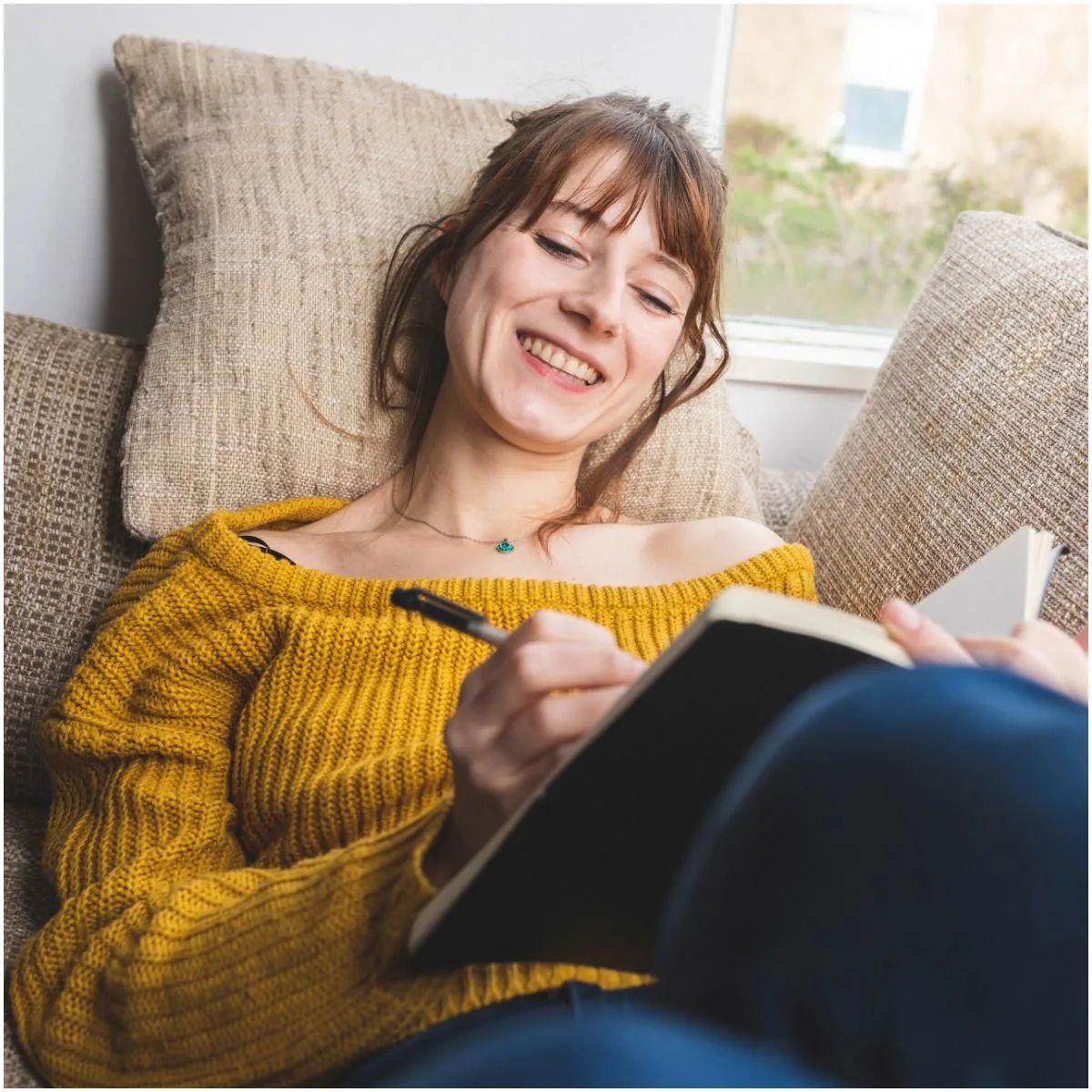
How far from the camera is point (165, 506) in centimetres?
124

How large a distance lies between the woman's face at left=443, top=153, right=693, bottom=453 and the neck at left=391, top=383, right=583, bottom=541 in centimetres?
5

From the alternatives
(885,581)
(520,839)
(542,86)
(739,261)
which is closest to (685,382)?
(885,581)

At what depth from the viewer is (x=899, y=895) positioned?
1.55 feet

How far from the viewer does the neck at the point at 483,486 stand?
126cm

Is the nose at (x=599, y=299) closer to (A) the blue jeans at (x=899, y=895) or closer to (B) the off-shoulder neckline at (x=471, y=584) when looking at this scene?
(B) the off-shoulder neckline at (x=471, y=584)

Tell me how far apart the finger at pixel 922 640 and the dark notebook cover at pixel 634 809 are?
3cm

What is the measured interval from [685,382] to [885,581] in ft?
1.19

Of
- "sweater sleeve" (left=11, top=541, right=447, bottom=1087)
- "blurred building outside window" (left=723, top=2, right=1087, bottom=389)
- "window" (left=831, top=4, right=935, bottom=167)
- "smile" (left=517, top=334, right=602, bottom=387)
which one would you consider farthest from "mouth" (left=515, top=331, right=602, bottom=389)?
"window" (left=831, top=4, right=935, bottom=167)

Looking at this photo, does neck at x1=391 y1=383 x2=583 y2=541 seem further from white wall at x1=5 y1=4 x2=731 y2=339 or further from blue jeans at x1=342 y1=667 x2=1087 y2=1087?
blue jeans at x1=342 y1=667 x2=1087 y2=1087

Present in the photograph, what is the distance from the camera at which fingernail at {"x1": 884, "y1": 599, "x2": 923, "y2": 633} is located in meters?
0.58

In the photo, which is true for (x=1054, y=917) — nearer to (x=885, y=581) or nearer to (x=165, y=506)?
(x=885, y=581)

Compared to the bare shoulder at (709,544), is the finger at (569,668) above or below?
above

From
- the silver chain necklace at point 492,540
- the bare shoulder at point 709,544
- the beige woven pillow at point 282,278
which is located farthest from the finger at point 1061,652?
the beige woven pillow at point 282,278

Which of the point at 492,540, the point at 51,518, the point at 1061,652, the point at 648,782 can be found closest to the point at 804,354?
the point at 492,540
